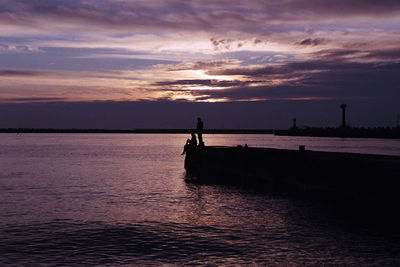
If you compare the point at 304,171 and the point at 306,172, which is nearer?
the point at 306,172

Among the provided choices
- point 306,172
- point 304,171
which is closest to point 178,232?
point 306,172

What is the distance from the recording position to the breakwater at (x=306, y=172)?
16516 millimetres

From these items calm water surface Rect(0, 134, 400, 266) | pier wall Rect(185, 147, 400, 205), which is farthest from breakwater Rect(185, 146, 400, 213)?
calm water surface Rect(0, 134, 400, 266)

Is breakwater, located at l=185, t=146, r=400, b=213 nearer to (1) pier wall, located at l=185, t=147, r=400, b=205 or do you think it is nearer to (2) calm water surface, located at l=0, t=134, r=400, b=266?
(1) pier wall, located at l=185, t=147, r=400, b=205

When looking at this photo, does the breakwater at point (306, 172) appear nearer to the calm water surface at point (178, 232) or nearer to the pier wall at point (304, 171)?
the pier wall at point (304, 171)

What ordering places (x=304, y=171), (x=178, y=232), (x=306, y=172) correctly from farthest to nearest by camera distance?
(x=304, y=171) → (x=306, y=172) → (x=178, y=232)

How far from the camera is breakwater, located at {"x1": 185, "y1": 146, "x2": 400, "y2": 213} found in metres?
16.5

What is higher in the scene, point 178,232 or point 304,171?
point 304,171

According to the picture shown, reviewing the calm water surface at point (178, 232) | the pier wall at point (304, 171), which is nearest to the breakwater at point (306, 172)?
the pier wall at point (304, 171)

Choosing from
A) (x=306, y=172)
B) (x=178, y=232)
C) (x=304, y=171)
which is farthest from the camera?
(x=304, y=171)

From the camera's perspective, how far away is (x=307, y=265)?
1036 centimetres

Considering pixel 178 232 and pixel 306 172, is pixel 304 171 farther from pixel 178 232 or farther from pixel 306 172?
pixel 178 232

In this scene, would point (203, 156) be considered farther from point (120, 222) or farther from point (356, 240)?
point (356, 240)

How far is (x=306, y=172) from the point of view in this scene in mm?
21938
